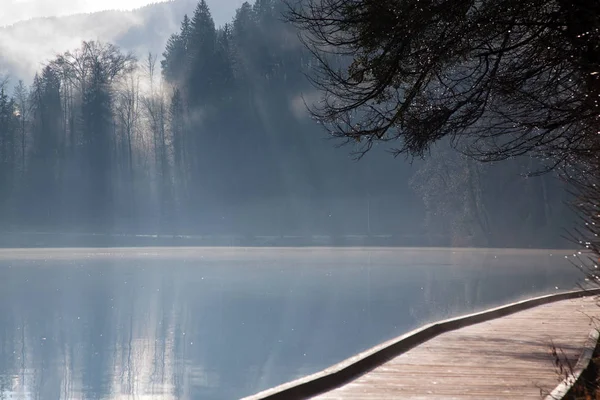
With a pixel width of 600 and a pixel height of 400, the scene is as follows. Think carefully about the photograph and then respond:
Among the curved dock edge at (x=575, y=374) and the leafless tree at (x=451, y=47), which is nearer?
the curved dock edge at (x=575, y=374)

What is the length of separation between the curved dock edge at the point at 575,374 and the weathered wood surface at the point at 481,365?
0.10 meters

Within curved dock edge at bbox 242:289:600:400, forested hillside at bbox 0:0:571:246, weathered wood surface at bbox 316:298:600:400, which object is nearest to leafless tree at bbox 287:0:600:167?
weathered wood surface at bbox 316:298:600:400

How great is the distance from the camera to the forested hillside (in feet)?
235

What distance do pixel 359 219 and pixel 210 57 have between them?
1649 cm

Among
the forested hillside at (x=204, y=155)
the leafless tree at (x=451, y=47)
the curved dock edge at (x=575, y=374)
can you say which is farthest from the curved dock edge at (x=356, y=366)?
the forested hillside at (x=204, y=155)

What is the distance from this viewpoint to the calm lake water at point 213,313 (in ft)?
47.2

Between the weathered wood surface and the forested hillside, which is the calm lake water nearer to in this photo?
the weathered wood surface

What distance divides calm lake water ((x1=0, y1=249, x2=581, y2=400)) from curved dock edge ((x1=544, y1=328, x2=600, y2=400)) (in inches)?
220

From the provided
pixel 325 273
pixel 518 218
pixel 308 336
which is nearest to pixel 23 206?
pixel 518 218

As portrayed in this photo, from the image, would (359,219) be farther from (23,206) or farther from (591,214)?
(591,214)

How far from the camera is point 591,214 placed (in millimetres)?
7906

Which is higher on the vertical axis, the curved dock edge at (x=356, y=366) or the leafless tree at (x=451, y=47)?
the leafless tree at (x=451, y=47)

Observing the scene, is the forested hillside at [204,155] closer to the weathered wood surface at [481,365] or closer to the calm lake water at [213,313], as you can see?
the calm lake water at [213,313]

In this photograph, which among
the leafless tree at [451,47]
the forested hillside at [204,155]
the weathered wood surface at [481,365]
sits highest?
the forested hillside at [204,155]
